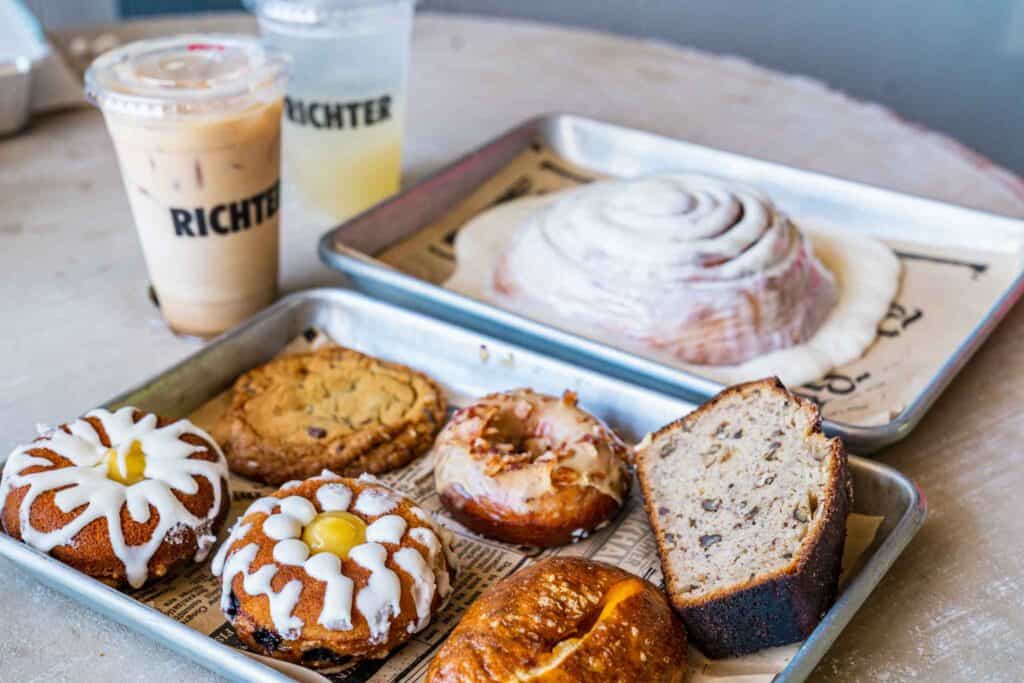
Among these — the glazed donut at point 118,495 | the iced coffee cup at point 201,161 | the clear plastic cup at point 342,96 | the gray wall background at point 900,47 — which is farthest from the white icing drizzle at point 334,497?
the gray wall background at point 900,47

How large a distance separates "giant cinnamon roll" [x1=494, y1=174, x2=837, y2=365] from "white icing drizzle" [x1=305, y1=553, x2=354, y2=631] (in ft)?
1.93

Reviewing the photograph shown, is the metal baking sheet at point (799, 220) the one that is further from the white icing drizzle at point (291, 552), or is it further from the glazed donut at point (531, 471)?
the white icing drizzle at point (291, 552)

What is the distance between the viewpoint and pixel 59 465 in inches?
40.4

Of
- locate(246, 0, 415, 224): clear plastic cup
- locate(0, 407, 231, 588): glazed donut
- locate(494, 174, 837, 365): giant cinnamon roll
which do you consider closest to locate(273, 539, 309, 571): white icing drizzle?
locate(0, 407, 231, 588): glazed donut

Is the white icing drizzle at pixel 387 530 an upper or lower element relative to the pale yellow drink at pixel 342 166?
upper

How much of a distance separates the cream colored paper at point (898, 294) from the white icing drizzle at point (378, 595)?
568 millimetres

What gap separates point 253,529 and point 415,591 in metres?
0.16

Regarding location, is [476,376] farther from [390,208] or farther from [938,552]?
[938,552]

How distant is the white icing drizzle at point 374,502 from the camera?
3.26ft

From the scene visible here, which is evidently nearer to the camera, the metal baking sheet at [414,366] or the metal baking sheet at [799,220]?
the metal baking sheet at [414,366]

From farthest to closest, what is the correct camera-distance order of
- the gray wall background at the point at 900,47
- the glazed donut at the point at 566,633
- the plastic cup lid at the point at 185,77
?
the gray wall background at the point at 900,47, the plastic cup lid at the point at 185,77, the glazed donut at the point at 566,633

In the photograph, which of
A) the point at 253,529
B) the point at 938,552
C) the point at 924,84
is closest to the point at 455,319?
the point at 253,529

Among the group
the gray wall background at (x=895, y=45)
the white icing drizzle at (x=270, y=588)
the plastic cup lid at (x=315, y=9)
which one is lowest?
the gray wall background at (x=895, y=45)

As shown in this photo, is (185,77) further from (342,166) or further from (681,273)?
(681,273)
